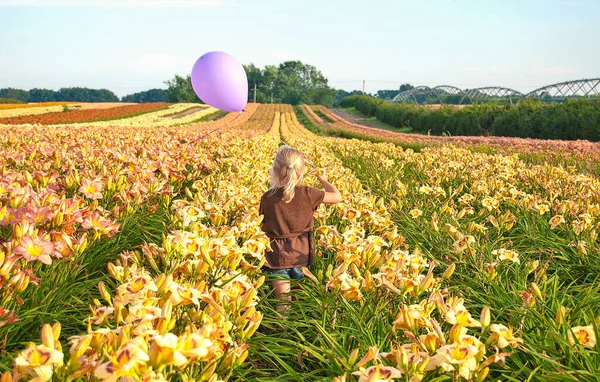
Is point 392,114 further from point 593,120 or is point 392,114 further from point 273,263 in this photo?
point 273,263

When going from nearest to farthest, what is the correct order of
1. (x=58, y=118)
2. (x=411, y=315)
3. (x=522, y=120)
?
(x=411, y=315) → (x=522, y=120) → (x=58, y=118)

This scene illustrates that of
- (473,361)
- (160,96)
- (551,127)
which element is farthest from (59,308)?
(160,96)

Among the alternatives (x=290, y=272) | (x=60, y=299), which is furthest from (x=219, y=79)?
(x=60, y=299)

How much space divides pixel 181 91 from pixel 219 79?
82412 millimetres

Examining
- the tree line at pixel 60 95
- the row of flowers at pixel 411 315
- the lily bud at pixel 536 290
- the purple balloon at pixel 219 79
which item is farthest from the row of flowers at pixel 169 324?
the tree line at pixel 60 95

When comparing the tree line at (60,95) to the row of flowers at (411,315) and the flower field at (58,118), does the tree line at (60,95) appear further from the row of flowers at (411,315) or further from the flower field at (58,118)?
the row of flowers at (411,315)

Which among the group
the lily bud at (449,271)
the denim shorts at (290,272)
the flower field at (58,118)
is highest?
the flower field at (58,118)

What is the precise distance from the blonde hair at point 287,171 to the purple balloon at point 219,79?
4.46 meters

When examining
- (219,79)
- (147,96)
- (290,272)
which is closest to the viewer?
(290,272)

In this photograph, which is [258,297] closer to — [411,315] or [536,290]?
[411,315]

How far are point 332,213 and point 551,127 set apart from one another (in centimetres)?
2256

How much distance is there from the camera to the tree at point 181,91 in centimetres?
8538

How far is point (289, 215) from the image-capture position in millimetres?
3713

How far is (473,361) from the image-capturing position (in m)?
1.64
